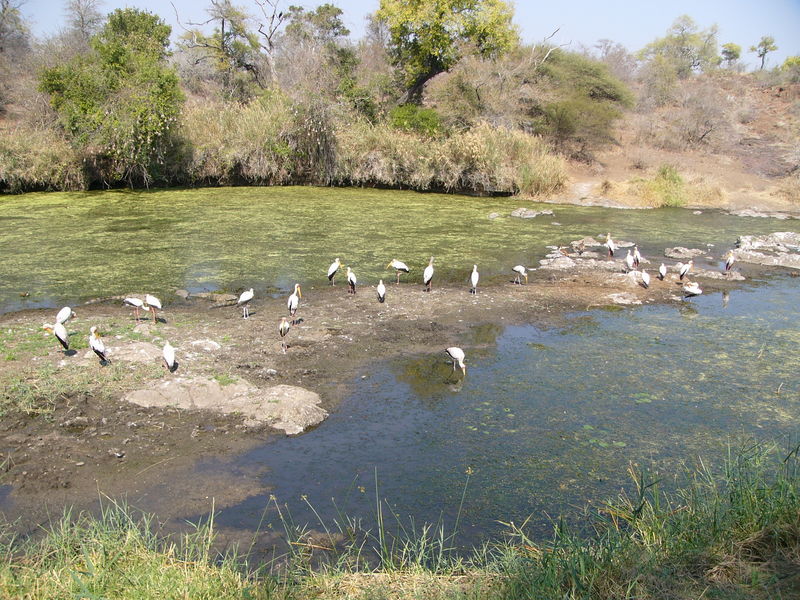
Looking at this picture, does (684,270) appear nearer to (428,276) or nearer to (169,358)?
(428,276)

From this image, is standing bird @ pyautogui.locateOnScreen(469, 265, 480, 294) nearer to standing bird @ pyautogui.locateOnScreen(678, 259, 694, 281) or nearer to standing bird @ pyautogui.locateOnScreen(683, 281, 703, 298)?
standing bird @ pyautogui.locateOnScreen(683, 281, 703, 298)

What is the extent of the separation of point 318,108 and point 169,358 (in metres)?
16.6

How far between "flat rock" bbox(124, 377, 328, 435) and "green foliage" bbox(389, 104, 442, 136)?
1812cm

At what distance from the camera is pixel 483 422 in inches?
275

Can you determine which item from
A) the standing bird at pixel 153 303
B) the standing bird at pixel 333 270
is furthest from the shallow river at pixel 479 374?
the standing bird at pixel 153 303

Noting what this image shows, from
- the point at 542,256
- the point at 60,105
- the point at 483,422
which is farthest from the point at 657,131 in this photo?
the point at 483,422

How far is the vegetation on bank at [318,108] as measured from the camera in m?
20.5

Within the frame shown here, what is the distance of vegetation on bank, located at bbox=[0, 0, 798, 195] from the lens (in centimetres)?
2052

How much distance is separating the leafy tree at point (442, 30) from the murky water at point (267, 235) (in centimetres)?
912

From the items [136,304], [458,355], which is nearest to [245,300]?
[136,304]

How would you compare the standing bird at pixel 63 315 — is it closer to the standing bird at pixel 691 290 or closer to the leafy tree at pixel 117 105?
the standing bird at pixel 691 290

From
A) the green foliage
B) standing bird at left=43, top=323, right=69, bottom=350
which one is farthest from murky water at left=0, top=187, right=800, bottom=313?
the green foliage

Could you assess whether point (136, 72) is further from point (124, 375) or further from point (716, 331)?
point (716, 331)

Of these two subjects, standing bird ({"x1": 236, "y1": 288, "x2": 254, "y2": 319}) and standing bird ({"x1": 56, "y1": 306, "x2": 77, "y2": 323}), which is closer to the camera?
standing bird ({"x1": 56, "y1": 306, "x2": 77, "y2": 323})
